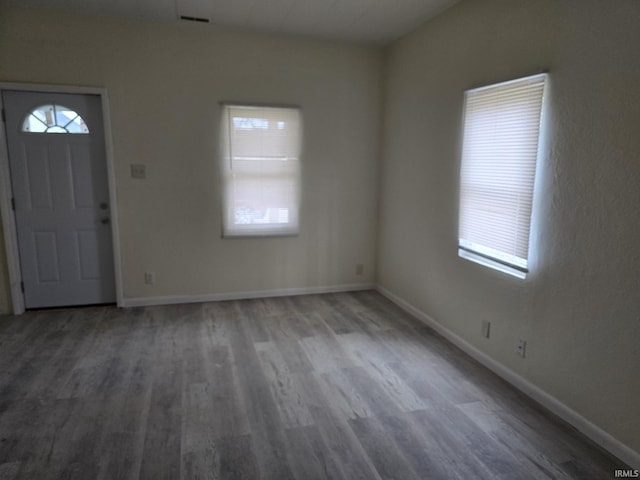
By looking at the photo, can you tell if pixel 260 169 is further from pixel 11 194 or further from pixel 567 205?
pixel 567 205

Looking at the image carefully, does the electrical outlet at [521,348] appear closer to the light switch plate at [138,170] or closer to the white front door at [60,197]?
the light switch plate at [138,170]

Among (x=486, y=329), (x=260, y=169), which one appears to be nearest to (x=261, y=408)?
(x=486, y=329)

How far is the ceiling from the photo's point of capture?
10.7ft

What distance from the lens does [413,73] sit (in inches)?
151

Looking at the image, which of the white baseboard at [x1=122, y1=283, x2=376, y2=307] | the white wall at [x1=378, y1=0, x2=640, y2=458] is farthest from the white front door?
the white wall at [x1=378, y1=0, x2=640, y2=458]

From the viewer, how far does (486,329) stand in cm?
296

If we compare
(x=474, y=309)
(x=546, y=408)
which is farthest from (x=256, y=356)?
(x=546, y=408)

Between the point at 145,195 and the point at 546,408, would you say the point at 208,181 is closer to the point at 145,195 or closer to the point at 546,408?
the point at 145,195

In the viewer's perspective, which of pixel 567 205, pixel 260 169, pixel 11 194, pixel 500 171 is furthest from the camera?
pixel 260 169

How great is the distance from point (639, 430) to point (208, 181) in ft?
12.1

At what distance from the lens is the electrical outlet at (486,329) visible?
293 cm

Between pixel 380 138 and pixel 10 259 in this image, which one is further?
pixel 380 138

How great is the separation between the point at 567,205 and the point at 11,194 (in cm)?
435

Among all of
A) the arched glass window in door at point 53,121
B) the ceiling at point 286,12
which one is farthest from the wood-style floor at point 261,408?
the ceiling at point 286,12
